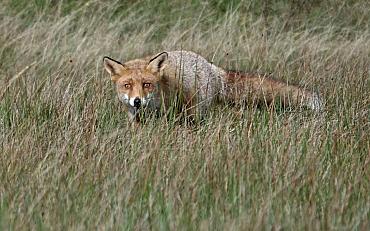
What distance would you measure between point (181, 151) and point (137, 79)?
5.32ft

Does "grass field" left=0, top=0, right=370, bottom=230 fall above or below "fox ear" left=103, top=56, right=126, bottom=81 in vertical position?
below

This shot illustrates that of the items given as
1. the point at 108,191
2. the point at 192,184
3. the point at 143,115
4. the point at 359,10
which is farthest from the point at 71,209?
the point at 359,10

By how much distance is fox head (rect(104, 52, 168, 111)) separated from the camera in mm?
6543

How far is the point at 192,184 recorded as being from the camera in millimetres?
4516

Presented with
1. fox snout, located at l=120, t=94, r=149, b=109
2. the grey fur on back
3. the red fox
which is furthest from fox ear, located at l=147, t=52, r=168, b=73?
fox snout, located at l=120, t=94, r=149, b=109

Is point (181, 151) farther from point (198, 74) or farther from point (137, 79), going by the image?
point (198, 74)

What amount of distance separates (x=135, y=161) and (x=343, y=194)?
49.8 inches

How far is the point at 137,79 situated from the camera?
6664 mm

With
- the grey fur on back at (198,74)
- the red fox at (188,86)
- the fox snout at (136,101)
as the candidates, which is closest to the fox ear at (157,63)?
the red fox at (188,86)

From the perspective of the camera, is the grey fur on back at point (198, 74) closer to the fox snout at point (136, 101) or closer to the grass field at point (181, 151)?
the fox snout at point (136, 101)

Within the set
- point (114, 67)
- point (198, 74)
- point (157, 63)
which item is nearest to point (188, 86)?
point (198, 74)

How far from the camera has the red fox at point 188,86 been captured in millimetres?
6559

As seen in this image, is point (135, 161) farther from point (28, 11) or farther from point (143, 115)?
point (28, 11)

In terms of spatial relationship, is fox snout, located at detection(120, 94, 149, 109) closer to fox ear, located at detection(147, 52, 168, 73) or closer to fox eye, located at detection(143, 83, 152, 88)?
fox eye, located at detection(143, 83, 152, 88)
